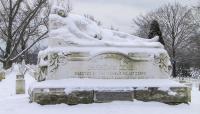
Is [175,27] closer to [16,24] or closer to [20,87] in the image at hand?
[16,24]

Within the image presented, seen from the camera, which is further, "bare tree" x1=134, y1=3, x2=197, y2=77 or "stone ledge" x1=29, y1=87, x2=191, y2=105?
"bare tree" x1=134, y1=3, x2=197, y2=77

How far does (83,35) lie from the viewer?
10.3m

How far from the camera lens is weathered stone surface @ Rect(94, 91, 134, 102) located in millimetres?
9609

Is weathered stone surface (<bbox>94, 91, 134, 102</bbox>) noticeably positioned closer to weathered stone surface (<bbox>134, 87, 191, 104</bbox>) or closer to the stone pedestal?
the stone pedestal

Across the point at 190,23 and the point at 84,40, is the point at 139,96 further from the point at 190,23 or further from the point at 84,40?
the point at 190,23

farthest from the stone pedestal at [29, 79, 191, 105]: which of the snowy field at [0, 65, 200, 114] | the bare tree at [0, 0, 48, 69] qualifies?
the bare tree at [0, 0, 48, 69]

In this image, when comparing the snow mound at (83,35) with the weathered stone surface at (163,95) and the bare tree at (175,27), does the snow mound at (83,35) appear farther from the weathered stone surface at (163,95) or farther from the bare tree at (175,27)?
the bare tree at (175,27)

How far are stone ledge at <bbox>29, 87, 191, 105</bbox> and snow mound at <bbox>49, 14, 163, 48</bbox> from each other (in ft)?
4.09

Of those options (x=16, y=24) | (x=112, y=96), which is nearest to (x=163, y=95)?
(x=112, y=96)

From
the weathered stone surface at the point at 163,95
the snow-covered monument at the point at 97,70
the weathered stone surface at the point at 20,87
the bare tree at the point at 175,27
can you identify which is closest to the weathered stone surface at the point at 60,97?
the snow-covered monument at the point at 97,70

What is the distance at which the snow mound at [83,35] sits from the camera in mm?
10086

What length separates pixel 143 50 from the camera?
1030cm

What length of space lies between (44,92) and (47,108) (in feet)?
1.50

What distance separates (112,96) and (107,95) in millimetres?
128
